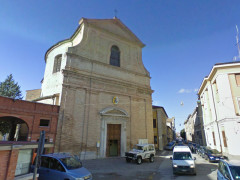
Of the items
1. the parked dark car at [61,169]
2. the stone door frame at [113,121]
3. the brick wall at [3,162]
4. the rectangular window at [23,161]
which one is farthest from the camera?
the stone door frame at [113,121]

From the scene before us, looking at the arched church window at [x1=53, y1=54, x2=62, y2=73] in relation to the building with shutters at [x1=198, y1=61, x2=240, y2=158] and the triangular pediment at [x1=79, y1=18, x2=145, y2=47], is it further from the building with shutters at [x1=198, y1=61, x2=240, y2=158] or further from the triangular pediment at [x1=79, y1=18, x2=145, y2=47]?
the building with shutters at [x1=198, y1=61, x2=240, y2=158]

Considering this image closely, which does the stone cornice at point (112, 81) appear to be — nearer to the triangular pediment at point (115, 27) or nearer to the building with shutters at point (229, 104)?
the triangular pediment at point (115, 27)

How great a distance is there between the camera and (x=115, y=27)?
79.5ft

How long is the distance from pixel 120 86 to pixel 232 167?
1583 cm

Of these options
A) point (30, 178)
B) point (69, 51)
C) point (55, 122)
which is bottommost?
point (30, 178)

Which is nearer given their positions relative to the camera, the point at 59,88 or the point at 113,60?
the point at 59,88

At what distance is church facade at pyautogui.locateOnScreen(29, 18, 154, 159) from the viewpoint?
1669 cm

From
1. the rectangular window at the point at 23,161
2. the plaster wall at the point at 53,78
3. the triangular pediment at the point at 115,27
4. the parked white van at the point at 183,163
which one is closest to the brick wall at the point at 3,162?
the rectangular window at the point at 23,161

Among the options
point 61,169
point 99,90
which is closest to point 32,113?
point 99,90

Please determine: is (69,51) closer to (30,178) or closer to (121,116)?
(121,116)

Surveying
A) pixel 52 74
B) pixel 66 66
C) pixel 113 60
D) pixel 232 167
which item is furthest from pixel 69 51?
pixel 232 167

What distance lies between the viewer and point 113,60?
2245 cm

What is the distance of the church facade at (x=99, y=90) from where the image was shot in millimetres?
16688

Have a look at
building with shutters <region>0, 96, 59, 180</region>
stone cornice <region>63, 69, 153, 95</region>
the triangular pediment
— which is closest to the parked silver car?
building with shutters <region>0, 96, 59, 180</region>
